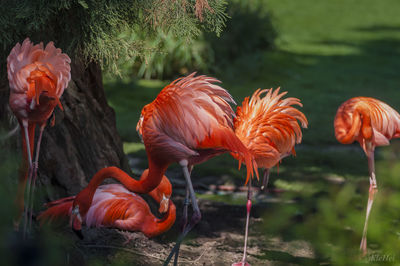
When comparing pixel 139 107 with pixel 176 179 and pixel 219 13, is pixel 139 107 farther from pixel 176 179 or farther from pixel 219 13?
pixel 219 13

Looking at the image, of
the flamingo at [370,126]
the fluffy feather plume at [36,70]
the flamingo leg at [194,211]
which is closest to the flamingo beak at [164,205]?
the flamingo leg at [194,211]

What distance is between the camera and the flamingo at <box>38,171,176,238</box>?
120 inches

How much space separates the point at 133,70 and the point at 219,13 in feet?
22.3

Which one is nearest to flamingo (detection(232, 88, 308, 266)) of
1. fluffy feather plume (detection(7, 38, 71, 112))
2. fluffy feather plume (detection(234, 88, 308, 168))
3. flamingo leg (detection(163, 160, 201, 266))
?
fluffy feather plume (detection(234, 88, 308, 168))

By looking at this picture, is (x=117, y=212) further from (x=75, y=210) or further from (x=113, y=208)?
(x=75, y=210)

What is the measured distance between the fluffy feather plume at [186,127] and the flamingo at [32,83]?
0.49 meters

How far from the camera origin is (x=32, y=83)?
2684mm

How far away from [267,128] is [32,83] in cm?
146

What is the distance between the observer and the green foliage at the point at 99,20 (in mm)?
2779

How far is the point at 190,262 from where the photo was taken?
332cm

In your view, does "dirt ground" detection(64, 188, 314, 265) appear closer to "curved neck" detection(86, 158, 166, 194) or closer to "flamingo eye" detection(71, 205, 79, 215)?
"flamingo eye" detection(71, 205, 79, 215)

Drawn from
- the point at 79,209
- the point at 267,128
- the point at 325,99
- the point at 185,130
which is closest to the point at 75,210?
the point at 79,209

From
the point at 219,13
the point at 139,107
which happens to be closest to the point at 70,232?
the point at 219,13

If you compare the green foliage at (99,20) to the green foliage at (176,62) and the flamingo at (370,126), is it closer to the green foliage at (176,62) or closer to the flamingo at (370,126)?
the flamingo at (370,126)
